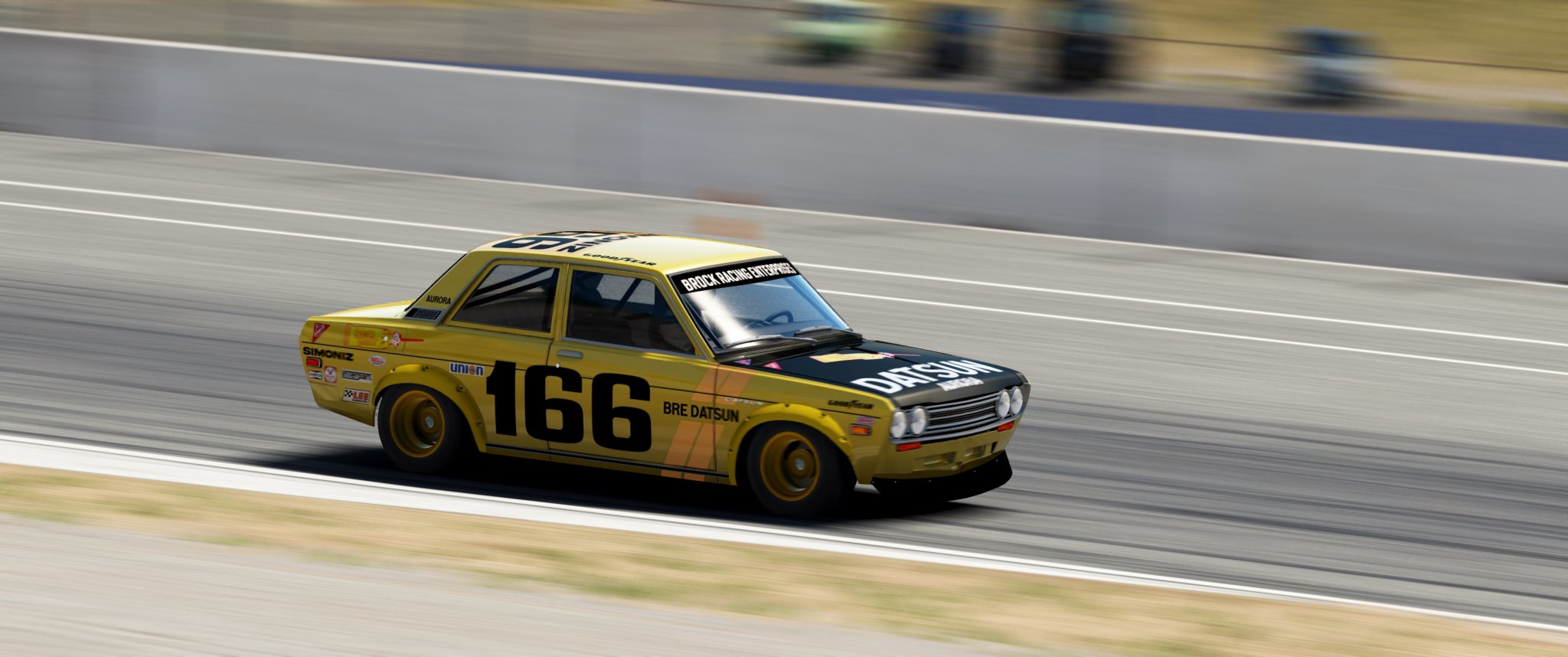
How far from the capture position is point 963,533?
27.9 feet

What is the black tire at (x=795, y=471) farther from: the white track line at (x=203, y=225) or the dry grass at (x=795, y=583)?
the white track line at (x=203, y=225)

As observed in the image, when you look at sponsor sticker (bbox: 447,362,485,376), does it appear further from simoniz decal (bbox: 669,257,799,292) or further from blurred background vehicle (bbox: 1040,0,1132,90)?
blurred background vehicle (bbox: 1040,0,1132,90)

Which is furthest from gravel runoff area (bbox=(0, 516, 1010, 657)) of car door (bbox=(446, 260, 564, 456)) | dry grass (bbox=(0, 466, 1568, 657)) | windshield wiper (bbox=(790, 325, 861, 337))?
windshield wiper (bbox=(790, 325, 861, 337))

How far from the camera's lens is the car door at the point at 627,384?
855 cm

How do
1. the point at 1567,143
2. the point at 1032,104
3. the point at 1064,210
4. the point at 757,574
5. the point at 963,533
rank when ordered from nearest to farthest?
the point at 757,574, the point at 963,533, the point at 1064,210, the point at 1567,143, the point at 1032,104

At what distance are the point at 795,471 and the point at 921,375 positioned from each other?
74 centimetres

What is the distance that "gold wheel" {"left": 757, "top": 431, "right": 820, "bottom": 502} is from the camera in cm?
841

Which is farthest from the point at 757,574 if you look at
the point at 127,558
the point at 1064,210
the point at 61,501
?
the point at 1064,210

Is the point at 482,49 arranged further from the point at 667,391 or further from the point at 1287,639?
the point at 1287,639

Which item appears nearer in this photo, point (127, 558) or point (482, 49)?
point (127, 558)

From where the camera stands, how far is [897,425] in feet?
26.5

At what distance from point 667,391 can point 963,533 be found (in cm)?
154

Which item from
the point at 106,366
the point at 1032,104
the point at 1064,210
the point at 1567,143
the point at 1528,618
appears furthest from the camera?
the point at 1032,104

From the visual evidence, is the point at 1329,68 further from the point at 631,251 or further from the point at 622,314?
the point at 622,314
